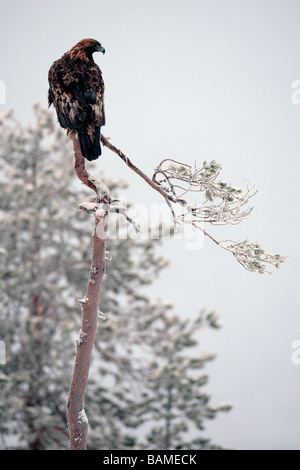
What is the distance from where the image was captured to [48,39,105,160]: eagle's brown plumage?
4.14 metres

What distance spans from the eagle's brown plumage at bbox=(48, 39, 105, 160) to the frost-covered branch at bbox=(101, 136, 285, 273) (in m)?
0.26

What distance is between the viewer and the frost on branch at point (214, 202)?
13.4 feet

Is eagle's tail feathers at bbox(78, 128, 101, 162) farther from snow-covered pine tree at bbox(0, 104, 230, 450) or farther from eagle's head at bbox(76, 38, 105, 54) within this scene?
snow-covered pine tree at bbox(0, 104, 230, 450)

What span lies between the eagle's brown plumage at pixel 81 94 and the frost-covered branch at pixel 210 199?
0.26m

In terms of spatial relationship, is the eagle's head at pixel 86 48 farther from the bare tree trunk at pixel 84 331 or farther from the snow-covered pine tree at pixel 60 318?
the snow-covered pine tree at pixel 60 318

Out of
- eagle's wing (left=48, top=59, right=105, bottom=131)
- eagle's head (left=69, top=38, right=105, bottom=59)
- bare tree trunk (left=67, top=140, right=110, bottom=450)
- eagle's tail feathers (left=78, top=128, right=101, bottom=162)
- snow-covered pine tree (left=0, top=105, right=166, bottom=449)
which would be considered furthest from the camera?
snow-covered pine tree (left=0, top=105, right=166, bottom=449)

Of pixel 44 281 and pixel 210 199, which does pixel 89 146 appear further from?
pixel 44 281

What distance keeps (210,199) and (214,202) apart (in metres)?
0.06

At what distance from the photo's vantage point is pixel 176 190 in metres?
4.32

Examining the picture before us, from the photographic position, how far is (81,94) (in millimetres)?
4277

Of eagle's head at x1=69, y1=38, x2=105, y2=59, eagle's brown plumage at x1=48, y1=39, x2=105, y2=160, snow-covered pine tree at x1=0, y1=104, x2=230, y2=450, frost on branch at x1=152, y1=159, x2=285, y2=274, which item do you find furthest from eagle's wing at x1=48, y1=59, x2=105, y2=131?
snow-covered pine tree at x1=0, y1=104, x2=230, y2=450

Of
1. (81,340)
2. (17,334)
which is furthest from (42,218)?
(81,340)

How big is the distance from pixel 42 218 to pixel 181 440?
22.3ft

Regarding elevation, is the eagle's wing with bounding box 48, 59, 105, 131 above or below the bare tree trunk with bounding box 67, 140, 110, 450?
above
